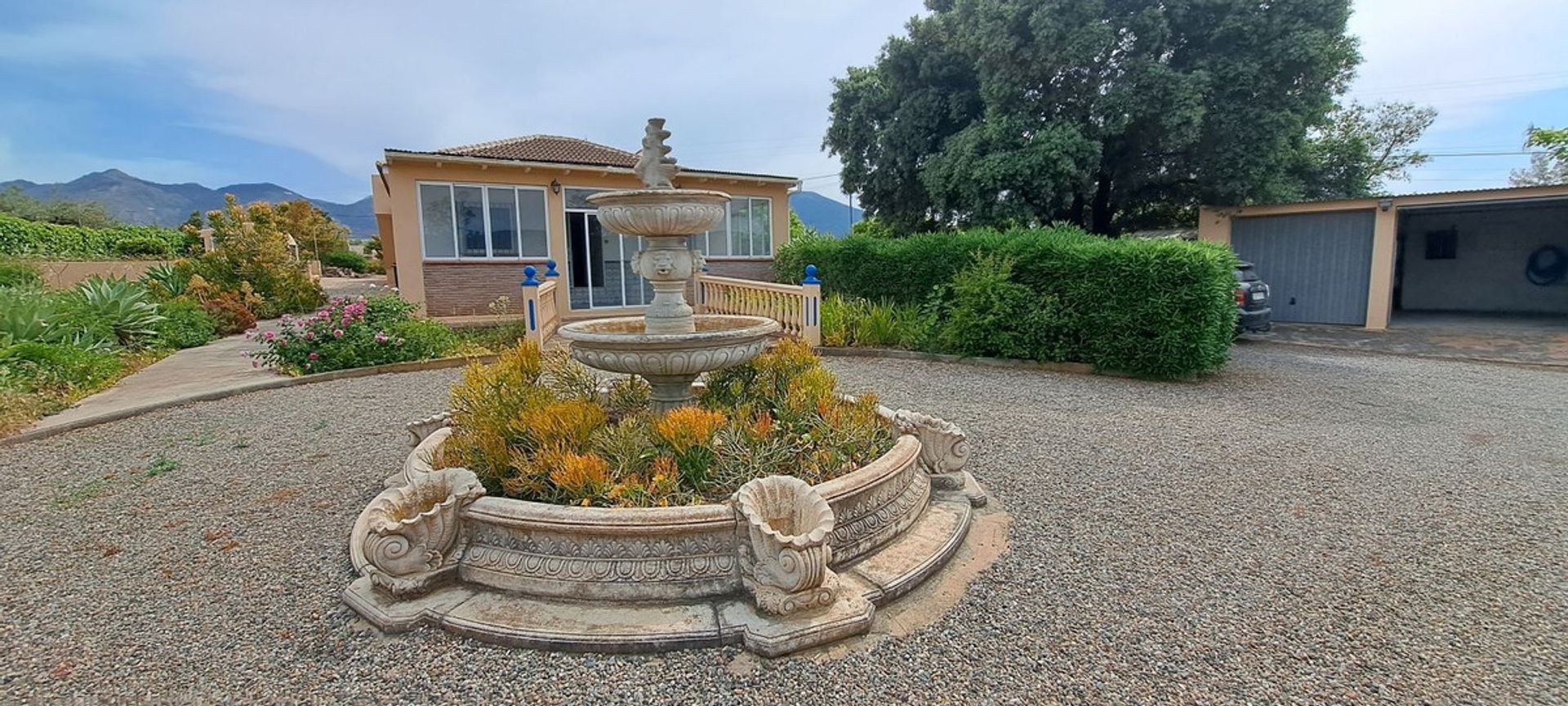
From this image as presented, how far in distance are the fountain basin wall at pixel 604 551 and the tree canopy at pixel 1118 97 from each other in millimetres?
11702

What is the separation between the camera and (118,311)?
9352mm

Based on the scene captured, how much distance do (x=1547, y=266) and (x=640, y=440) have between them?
22095 millimetres

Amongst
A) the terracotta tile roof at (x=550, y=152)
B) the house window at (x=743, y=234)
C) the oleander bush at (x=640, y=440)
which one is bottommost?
the oleander bush at (x=640, y=440)

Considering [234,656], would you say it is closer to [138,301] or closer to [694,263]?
[694,263]

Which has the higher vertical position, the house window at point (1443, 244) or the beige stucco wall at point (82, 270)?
the house window at point (1443, 244)

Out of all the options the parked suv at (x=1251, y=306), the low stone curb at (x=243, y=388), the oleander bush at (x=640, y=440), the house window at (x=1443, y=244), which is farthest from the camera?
the house window at (x=1443, y=244)

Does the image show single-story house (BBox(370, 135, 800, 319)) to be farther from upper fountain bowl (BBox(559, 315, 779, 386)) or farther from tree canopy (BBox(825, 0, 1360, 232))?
upper fountain bowl (BBox(559, 315, 779, 386))

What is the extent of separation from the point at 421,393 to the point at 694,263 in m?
4.40

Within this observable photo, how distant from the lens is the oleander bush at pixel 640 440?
305 cm

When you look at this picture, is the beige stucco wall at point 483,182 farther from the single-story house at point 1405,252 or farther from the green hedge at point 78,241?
the single-story house at point 1405,252

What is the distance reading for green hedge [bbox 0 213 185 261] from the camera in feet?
46.9

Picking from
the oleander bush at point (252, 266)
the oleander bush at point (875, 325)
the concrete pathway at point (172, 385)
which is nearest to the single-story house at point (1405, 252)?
the oleander bush at point (875, 325)

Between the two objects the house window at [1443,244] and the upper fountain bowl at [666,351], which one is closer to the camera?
the upper fountain bowl at [666,351]

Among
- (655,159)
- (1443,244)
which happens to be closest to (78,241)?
(655,159)
